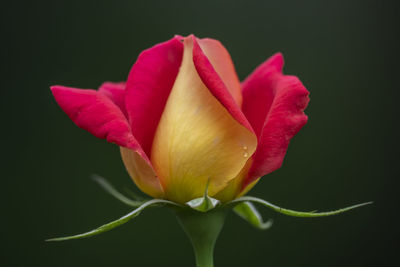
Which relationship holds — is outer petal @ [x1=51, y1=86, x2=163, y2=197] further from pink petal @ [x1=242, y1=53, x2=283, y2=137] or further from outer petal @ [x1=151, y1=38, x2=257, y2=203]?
pink petal @ [x1=242, y1=53, x2=283, y2=137]

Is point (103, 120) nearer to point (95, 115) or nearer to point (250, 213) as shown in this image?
point (95, 115)

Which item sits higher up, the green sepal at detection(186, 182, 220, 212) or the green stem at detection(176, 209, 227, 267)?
the green sepal at detection(186, 182, 220, 212)

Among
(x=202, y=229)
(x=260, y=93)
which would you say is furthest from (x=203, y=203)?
(x=260, y=93)

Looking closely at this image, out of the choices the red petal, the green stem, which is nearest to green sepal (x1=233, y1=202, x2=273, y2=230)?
the green stem

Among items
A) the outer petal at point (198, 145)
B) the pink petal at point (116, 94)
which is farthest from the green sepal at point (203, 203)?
the pink petal at point (116, 94)

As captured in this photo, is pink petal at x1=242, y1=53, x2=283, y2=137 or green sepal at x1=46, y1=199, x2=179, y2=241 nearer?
green sepal at x1=46, y1=199, x2=179, y2=241

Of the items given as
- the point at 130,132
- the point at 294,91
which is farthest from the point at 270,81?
the point at 130,132

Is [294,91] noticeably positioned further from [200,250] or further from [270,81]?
[200,250]
